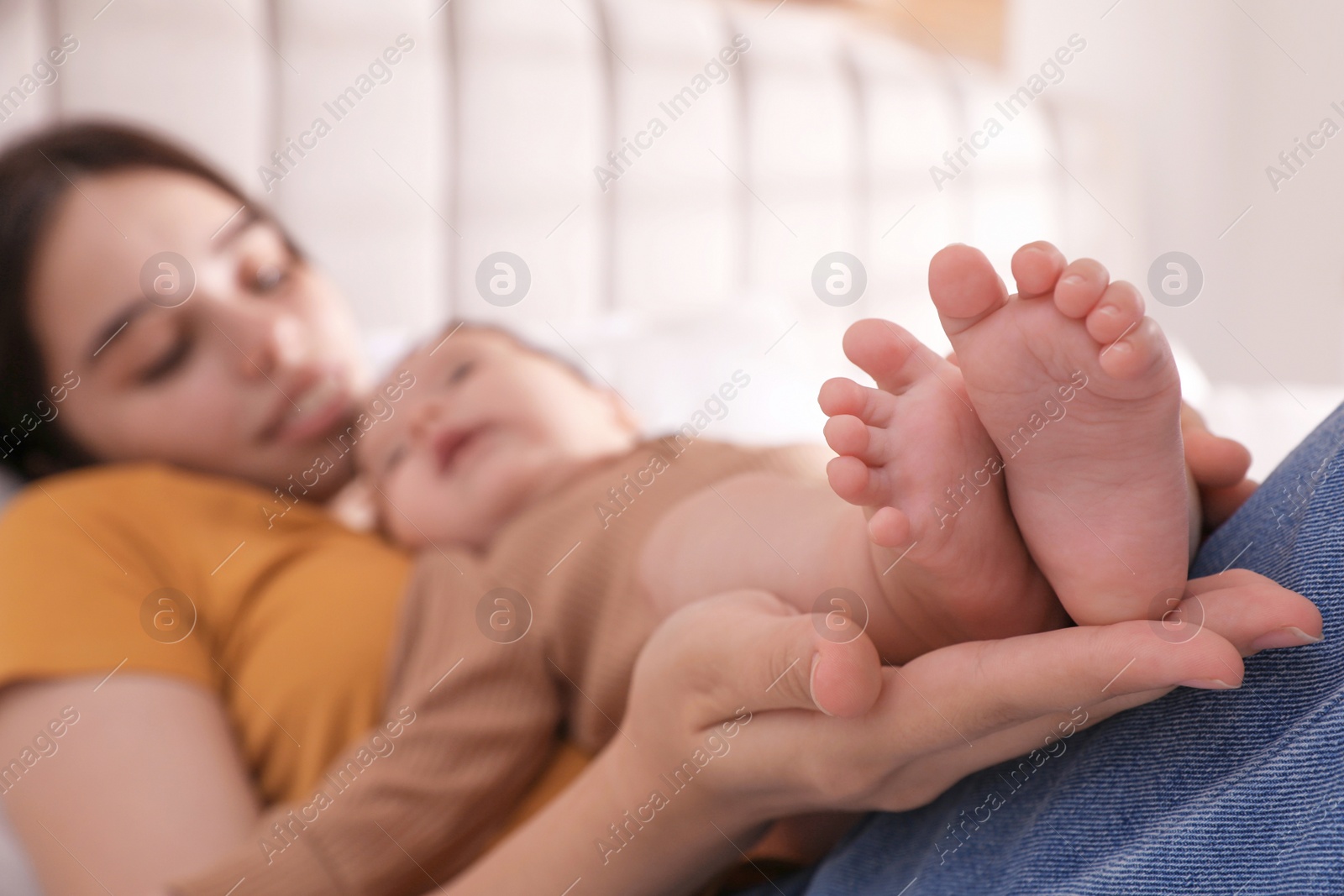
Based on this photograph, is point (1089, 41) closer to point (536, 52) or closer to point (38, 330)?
point (536, 52)

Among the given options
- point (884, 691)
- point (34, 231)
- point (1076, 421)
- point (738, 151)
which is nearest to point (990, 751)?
point (884, 691)

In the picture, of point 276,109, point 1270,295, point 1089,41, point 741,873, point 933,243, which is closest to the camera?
point 741,873

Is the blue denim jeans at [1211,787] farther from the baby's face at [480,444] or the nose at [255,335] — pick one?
the nose at [255,335]

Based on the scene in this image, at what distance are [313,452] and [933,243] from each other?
1.43m

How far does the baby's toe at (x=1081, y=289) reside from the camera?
1.26ft

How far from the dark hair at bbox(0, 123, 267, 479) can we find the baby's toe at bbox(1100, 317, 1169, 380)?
1.14m

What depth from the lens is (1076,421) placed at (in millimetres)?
421

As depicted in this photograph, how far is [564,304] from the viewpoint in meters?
1.68

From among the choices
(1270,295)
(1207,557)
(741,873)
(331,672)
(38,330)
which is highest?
(38,330)

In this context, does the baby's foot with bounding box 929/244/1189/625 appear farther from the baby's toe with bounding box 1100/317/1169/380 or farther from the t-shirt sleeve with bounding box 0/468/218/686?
the t-shirt sleeve with bounding box 0/468/218/686

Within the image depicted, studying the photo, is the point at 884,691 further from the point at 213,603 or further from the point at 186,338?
the point at 186,338

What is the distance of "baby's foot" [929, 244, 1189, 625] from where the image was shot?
0.39 meters

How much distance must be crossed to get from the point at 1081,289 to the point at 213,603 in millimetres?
821

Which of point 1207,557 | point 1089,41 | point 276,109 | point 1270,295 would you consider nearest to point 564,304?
point 276,109
